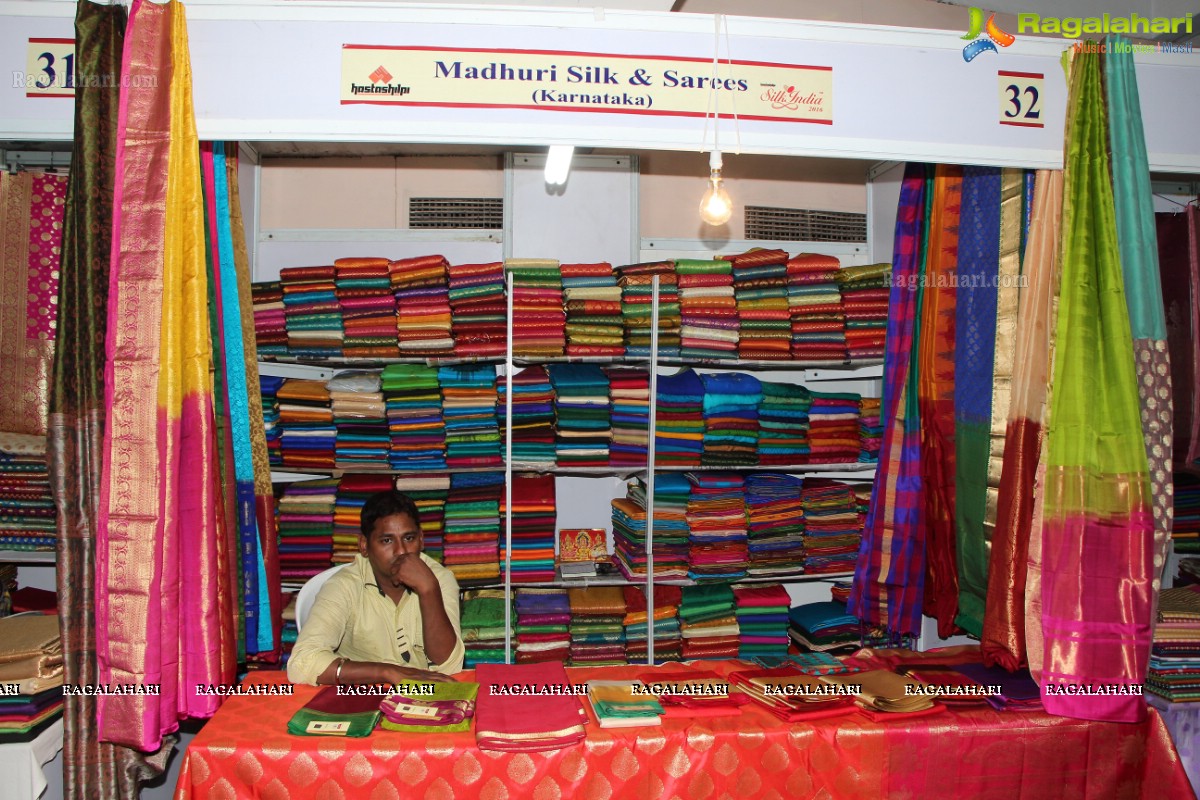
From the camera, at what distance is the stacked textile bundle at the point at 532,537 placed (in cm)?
379

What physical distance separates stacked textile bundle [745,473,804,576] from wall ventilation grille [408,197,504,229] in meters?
1.97

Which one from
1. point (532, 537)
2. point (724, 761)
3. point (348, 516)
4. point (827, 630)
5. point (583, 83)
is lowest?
point (827, 630)

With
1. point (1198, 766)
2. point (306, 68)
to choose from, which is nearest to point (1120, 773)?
point (1198, 766)

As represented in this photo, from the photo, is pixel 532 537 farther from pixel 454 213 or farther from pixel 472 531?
pixel 454 213

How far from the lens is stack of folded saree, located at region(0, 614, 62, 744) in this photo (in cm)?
200

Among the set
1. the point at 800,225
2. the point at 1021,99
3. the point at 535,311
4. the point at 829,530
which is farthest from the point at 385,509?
the point at 800,225

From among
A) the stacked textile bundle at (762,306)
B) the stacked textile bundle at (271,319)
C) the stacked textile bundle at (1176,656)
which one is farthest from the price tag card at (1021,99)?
the stacked textile bundle at (271,319)

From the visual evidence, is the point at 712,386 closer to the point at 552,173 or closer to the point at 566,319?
the point at 566,319

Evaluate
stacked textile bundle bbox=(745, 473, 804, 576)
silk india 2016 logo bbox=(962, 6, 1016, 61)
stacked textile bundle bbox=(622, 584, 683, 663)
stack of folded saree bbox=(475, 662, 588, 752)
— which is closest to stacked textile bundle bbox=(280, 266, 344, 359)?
stacked textile bundle bbox=(622, 584, 683, 663)

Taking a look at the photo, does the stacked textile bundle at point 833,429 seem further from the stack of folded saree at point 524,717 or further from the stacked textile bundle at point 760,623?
the stack of folded saree at point 524,717

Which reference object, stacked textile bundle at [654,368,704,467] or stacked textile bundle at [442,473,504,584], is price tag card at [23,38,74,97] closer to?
stacked textile bundle at [442,473,504,584]

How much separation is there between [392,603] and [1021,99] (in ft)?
8.31

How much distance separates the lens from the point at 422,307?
12.3ft

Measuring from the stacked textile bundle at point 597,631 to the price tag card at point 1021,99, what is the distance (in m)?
2.59
